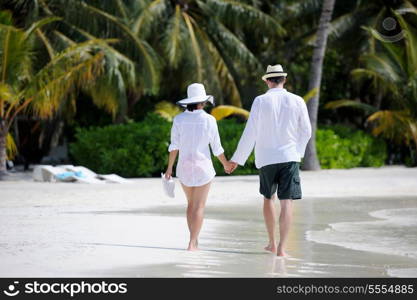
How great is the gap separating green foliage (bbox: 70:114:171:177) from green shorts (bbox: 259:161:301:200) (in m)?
14.9

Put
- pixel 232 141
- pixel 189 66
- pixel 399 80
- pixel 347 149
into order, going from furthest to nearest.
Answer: pixel 189 66, pixel 399 80, pixel 347 149, pixel 232 141

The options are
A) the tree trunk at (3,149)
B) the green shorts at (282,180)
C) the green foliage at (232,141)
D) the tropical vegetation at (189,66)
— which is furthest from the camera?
the green foliage at (232,141)

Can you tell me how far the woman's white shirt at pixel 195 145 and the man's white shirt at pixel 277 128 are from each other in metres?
0.40

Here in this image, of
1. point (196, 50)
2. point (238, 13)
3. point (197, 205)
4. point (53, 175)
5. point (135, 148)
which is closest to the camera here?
point (197, 205)

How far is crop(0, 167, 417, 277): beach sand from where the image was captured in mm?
8656

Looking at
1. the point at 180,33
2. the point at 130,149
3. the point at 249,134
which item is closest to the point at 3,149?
the point at 130,149

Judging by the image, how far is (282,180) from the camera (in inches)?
364

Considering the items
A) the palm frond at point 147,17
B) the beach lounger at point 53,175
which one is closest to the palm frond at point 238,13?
the palm frond at point 147,17

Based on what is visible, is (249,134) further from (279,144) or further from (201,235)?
(201,235)

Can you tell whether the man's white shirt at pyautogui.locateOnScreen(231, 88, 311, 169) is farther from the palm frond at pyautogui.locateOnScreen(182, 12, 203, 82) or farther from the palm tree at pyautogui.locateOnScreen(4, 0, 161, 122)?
the palm frond at pyautogui.locateOnScreen(182, 12, 203, 82)

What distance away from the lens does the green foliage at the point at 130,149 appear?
24.3m

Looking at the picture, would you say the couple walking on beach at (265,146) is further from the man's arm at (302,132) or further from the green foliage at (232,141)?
the green foliage at (232,141)

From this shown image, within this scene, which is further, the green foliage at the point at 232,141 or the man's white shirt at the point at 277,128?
the green foliage at the point at 232,141

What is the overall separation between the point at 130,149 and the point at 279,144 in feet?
50.3
